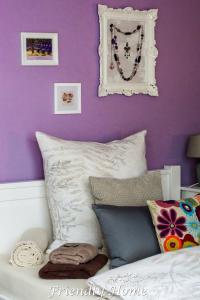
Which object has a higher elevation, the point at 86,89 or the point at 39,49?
the point at 39,49

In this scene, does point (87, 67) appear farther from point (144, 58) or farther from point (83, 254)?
point (83, 254)

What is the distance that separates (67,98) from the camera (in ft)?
10.4

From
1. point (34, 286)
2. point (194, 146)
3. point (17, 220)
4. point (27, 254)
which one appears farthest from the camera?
point (194, 146)

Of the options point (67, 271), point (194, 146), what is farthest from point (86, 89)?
point (67, 271)

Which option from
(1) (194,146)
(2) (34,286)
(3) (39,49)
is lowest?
(2) (34,286)

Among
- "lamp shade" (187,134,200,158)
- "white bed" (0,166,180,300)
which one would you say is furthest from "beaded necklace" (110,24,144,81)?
"white bed" (0,166,180,300)

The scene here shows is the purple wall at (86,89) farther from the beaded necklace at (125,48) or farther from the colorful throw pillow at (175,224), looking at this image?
the colorful throw pillow at (175,224)

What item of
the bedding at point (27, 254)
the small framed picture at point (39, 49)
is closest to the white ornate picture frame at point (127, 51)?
the small framed picture at point (39, 49)

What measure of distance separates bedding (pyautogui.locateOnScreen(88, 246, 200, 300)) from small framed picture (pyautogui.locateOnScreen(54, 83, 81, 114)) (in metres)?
1.05

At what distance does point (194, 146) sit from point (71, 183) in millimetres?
912

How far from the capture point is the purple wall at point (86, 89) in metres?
3.00

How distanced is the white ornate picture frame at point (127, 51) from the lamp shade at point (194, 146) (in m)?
0.34

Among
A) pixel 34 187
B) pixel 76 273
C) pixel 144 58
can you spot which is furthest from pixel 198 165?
pixel 76 273

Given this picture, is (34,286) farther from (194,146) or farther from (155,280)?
(194,146)
